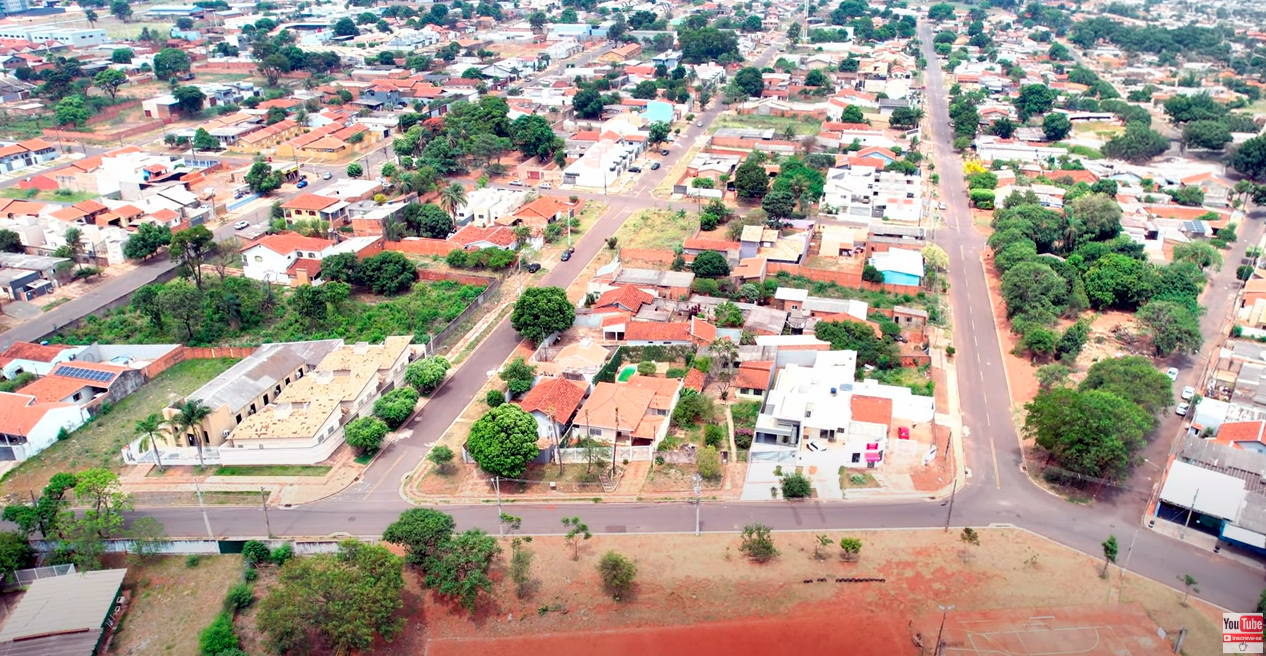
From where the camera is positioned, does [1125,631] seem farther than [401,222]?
No

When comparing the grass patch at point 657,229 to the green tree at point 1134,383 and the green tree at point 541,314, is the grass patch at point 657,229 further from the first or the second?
the green tree at point 1134,383

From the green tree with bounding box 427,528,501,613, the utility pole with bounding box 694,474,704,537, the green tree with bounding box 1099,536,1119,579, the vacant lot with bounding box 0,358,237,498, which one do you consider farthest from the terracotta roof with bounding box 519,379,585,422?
the green tree with bounding box 1099,536,1119,579

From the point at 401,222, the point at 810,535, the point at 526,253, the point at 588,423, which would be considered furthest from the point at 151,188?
the point at 810,535

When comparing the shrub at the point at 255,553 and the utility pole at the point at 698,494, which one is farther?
the utility pole at the point at 698,494

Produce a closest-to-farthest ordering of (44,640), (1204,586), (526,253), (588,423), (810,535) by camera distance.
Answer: (44,640)
(1204,586)
(810,535)
(588,423)
(526,253)

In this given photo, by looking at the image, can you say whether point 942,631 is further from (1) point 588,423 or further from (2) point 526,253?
(2) point 526,253

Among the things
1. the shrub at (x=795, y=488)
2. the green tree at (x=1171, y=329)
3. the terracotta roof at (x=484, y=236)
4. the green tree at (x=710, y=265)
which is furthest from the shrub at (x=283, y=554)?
the green tree at (x=1171, y=329)

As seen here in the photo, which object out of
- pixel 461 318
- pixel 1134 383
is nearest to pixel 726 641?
pixel 1134 383
